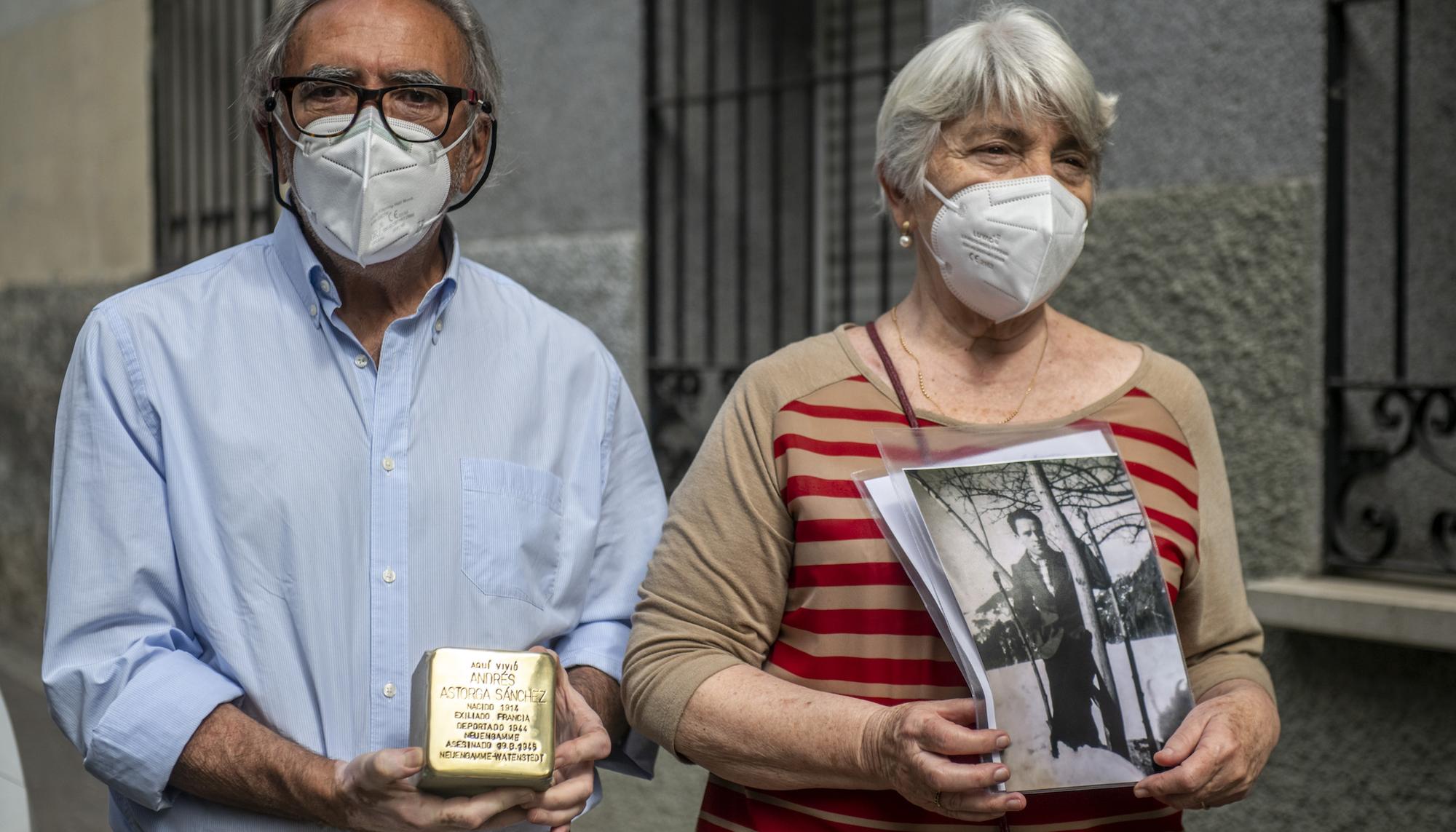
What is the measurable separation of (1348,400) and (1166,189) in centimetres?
67

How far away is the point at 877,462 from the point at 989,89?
21.2 inches

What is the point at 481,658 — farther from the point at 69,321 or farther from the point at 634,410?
the point at 69,321

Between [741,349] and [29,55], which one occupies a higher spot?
[29,55]

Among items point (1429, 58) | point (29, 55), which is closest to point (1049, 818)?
point (1429, 58)

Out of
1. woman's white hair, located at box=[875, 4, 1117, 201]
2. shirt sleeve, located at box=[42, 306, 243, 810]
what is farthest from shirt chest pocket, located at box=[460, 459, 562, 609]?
woman's white hair, located at box=[875, 4, 1117, 201]

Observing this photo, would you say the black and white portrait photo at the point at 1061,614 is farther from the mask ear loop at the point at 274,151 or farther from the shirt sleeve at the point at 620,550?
the mask ear loop at the point at 274,151

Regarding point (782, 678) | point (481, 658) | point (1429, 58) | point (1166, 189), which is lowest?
point (782, 678)

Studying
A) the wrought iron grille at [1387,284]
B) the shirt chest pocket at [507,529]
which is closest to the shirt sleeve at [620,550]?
the shirt chest pocket at [507,529]

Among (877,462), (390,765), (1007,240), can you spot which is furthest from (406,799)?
(1007,240)

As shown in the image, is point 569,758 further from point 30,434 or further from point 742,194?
point 30,434

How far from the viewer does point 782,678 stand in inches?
76.4

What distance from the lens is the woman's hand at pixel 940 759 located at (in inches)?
63.9

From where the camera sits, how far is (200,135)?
7156mm

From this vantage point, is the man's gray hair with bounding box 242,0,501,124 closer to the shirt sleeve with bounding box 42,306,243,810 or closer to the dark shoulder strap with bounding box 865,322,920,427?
the shirt sleeve with bounding box 42,306,243,810
